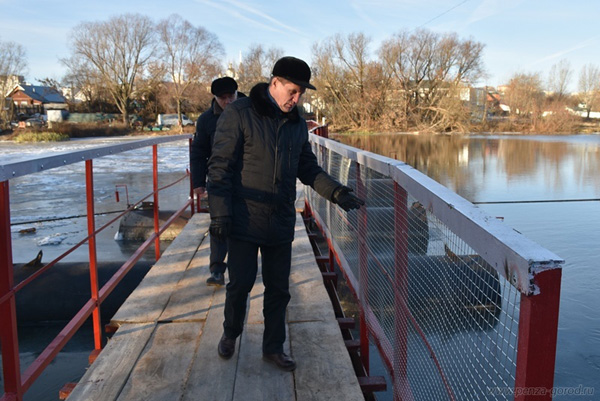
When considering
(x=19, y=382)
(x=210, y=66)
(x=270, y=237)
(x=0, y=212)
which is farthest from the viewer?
(x=210, y=66)

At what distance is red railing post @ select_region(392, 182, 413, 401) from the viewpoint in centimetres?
230

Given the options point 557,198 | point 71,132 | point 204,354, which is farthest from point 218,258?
point 71,132

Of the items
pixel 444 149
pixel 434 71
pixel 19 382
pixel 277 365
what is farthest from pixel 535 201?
pixel 434 71

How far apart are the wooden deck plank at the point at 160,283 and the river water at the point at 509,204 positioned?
3.84 ft

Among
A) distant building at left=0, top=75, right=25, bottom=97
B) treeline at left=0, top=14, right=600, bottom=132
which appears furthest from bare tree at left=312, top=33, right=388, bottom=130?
distant building at left=0, top=75, right=25, bottom=97

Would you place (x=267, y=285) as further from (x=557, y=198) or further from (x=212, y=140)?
(x=557, y=198)

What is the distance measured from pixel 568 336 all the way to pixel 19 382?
6016mm

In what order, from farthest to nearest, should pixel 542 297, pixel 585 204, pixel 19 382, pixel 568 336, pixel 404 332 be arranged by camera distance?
pixel 585 204 < pixel 568 336 < pixel 404 332 < pixel 19 382 < pixel 542 297

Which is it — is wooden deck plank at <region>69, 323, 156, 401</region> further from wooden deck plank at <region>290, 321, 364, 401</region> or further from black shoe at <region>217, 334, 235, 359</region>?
wooden deck plank at <region>290, 321, 364, 401</region>

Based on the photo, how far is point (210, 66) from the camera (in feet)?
185

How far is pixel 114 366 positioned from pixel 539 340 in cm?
225

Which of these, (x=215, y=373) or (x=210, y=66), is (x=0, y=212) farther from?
(x=210, y=66)

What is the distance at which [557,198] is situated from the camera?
49.7 feet

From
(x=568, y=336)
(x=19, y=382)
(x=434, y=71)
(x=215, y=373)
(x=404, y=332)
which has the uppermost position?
(x=434, y=71)
